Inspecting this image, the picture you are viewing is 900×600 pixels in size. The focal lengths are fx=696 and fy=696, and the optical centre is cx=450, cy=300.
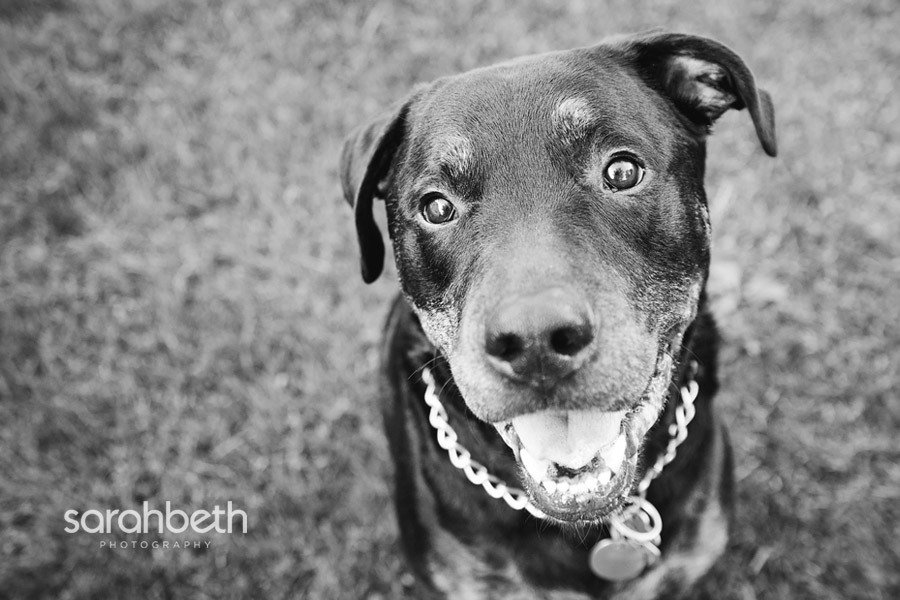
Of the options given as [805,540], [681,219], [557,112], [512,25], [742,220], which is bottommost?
[805,540]

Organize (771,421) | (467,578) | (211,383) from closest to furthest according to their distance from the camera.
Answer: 1. (467,578)
2. (771,421)
3. (211,383)

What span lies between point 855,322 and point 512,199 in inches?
115

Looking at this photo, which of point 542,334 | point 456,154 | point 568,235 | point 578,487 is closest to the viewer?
point 542,334

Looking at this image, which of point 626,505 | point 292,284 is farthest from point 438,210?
point 292,284

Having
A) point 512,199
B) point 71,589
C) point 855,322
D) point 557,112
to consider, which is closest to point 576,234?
point 512,199

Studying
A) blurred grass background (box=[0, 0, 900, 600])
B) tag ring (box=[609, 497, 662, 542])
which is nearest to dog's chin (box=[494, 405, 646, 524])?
tag ring (box=[609, 497, 662, 542])

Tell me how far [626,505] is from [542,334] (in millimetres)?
1054

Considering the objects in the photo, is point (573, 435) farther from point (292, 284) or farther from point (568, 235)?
point (292, 284)

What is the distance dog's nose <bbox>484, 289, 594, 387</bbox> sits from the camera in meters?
1.74

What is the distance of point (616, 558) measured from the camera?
8.25 ft

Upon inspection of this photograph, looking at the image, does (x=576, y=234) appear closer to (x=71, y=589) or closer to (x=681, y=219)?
(x=681, y=219)

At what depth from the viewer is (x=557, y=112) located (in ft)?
6.99

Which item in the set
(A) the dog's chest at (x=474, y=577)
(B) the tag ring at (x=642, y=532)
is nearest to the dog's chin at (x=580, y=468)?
(B) the tag ring at (x=642, y=532)

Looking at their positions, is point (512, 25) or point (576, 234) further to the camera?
point (512, 25)
